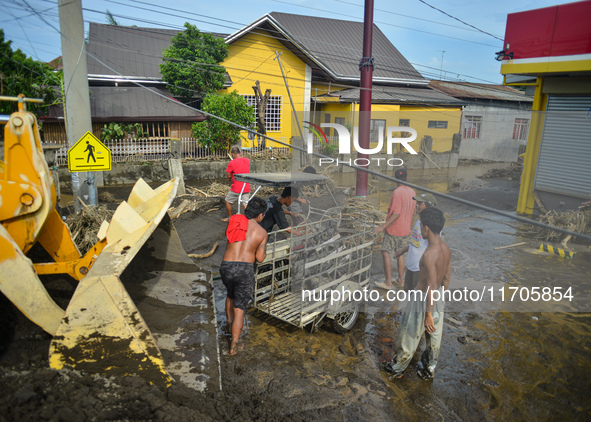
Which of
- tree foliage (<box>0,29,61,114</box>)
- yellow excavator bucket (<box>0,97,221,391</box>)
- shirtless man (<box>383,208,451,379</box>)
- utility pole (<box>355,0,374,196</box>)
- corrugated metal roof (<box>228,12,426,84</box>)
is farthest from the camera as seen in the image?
corrugated metal roof (<box>228,12,426,84</box>)

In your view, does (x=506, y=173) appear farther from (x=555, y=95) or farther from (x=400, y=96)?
(x=555, y=95)

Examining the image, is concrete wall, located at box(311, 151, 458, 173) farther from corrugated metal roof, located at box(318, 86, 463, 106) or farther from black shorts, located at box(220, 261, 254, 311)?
black shorts, located at box(220, 261, 254, 311)

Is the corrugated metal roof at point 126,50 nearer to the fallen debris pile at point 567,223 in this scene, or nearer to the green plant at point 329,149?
the green plant at point 329,149

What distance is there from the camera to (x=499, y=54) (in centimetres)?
1025

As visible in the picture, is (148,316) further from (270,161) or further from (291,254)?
(270,161)

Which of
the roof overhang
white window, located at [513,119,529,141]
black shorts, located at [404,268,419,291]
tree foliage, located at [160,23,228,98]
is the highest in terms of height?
tree foliage, located at [160,23,228,98]

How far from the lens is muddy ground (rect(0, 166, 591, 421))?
2.74m

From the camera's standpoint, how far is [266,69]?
66.4 feet

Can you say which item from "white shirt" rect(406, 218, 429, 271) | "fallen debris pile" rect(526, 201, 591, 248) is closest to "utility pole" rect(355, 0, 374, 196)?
"white shirt" rect(406, 218, 429, 271)

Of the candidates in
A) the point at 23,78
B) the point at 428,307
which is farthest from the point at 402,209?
the point at 23,78

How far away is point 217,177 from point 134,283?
10731 mm

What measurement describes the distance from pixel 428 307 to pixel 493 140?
65.2 feet

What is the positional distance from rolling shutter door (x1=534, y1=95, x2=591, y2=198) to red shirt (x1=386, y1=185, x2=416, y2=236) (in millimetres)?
6147

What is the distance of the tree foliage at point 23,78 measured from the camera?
35.9 feet
